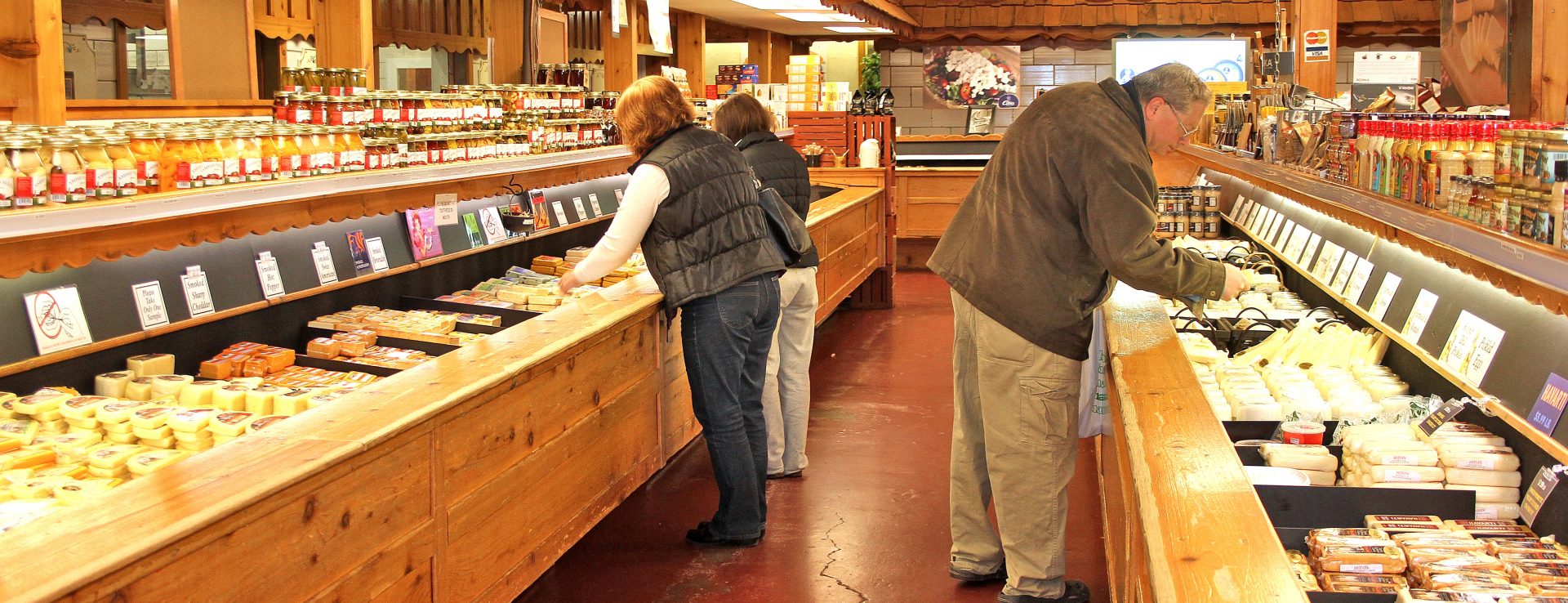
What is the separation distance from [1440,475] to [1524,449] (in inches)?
6.8

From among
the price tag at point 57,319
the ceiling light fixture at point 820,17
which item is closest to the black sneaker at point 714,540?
the price tag at point 57,319

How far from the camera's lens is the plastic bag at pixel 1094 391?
4102 millimetres

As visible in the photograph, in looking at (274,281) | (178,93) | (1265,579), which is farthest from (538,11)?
(1265,579)

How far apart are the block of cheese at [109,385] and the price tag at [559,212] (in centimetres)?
269

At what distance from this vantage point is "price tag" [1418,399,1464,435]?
2703mm

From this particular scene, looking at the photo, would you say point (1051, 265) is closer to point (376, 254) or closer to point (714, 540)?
point (714, 540)

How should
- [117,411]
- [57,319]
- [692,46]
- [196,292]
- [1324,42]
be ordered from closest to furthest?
A: [117,411] → [57,319] → [196,292] → [1324,42] → [692,46]

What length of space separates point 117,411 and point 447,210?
188 centimetres

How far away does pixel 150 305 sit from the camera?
10.6 feet

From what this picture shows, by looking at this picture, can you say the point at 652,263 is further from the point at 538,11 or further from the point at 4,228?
the point at 538,11

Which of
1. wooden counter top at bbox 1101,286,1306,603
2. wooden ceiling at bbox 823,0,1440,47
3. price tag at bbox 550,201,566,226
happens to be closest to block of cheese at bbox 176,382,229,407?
wooden counter top at bbox 1101,286,1306,603

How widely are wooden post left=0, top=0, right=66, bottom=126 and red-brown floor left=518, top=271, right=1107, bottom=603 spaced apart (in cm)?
190

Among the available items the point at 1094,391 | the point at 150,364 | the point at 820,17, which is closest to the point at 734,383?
the point at 1094,391

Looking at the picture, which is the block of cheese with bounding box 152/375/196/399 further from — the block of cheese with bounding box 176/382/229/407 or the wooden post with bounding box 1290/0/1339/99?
the wooden post with bounding box 1290/0/1339/99
